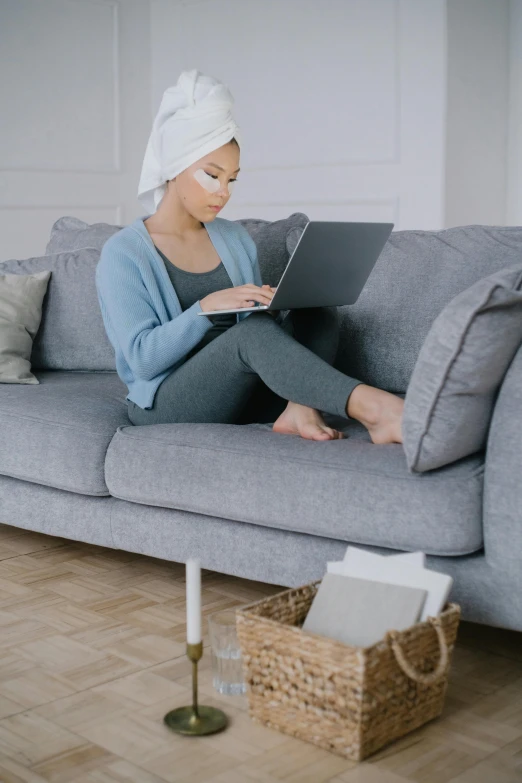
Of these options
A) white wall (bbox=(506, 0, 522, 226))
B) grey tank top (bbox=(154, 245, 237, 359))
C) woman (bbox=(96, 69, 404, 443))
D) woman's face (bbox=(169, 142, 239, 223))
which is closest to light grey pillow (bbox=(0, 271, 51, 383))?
woman (bbox=(96, 69, 404, 443))

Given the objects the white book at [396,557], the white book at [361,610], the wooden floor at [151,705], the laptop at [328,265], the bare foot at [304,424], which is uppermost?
the laptop at [328,265]

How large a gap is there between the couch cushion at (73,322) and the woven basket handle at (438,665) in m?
1.74

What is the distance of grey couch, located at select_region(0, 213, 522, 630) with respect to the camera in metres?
1.80

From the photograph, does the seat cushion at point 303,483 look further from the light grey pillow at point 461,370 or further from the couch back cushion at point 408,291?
A: the couch back cushion at point 408,291

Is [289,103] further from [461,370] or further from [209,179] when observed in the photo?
[461,370]

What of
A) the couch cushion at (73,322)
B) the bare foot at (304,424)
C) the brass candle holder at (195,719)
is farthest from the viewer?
the couch cushion at (73,322)

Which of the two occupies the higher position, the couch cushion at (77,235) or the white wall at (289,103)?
the white wall at (289,103)

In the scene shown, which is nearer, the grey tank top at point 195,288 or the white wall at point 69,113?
the grey tank top at point 195,288

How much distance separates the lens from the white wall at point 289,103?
448 centimetres

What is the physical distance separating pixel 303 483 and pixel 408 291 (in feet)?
2.42

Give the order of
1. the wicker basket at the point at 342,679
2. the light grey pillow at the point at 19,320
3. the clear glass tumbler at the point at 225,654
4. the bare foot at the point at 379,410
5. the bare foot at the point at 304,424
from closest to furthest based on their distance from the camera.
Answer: the wicker basket at the point at 342,679
the clear glass tumbler at the point at 225,654
the bare foot at the point at 379,410
the bare foot at the point at 304,424
the light grey pillow at the point at 19,320

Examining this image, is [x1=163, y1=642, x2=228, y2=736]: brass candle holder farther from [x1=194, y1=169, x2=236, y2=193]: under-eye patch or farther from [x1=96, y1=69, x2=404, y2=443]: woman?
[x1=194, y1=169, x2=236, y2=193]: under-eye patch

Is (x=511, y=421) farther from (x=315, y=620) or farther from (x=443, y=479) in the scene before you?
(x=315, y=620)

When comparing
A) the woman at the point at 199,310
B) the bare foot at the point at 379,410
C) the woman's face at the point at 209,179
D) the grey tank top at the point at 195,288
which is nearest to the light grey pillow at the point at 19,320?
the woman at the point at 199,310
